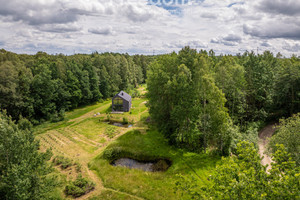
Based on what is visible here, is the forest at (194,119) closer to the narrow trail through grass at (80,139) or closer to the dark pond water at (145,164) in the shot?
the narrow trail through grass at (80,139)

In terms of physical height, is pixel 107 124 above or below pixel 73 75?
below

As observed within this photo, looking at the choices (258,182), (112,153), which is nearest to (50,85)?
(112,153)

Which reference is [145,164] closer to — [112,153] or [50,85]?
[112,153]

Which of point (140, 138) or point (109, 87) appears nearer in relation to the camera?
point (140, 138)

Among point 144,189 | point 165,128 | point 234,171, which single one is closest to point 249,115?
point 165,128

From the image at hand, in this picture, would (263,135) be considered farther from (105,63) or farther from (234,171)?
(105,63)

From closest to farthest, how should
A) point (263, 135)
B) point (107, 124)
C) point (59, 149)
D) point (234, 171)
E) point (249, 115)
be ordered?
point (234, 171)
point (59, 149)
point (263, 135)
point (249, 115)
point (107, 124)

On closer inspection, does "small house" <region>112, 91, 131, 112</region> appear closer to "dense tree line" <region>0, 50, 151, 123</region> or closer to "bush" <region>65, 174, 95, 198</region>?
"dense tree line" <region>0, 50, 151, 123</region>
